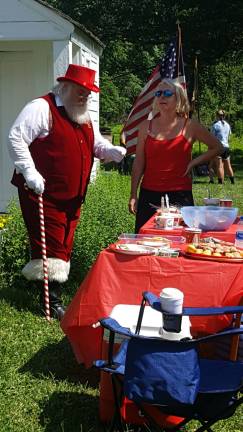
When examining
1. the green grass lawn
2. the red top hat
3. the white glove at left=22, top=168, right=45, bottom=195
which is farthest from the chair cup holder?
the red top hat

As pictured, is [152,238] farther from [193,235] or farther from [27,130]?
[27,130]

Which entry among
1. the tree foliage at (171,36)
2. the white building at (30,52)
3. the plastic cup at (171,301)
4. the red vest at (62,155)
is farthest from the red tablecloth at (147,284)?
the tree foliage at (171,36)

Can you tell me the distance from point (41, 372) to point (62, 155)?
1627 millimetres

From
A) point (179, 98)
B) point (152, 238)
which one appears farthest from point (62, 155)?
point (152, 238)

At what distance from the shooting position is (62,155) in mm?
4473

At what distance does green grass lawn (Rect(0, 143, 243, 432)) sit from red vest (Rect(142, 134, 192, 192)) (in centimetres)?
134

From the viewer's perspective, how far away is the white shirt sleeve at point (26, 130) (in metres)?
4.30

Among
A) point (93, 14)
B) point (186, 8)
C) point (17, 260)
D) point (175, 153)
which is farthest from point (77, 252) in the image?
point (93, 14)

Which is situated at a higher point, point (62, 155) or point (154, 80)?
point (154, 80)

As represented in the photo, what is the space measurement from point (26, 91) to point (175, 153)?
512cm

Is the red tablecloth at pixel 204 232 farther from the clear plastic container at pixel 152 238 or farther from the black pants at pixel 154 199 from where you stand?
the black pants at pixel 154 199

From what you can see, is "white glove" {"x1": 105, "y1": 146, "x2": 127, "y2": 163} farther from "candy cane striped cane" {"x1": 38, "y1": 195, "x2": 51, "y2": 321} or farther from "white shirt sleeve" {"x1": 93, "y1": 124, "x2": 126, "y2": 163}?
"candy cane striped cane" {"x1": 38, "y1": 195, "x2": 51, "y2": 321}

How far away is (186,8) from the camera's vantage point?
2075 centimetres

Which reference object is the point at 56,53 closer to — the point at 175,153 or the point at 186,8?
the point at 175,153
